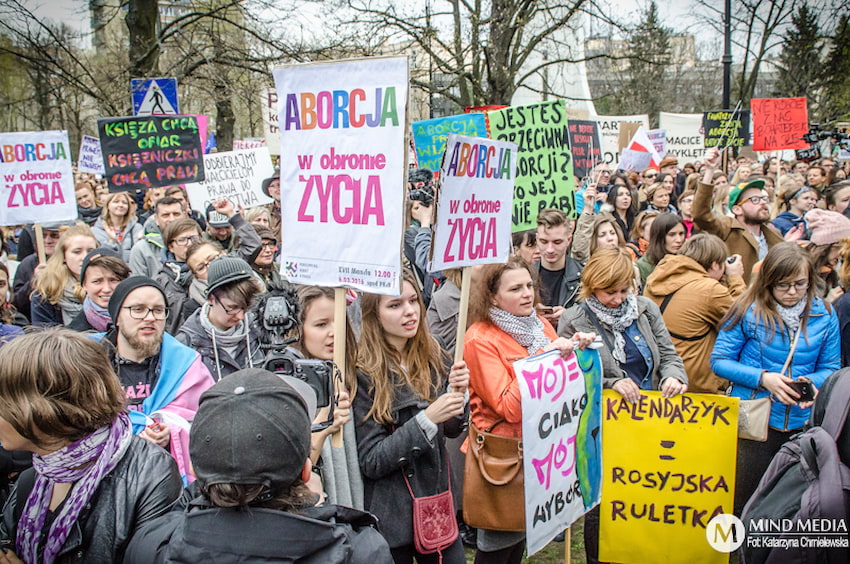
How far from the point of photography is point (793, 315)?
3779 mm

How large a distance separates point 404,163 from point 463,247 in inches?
24.9

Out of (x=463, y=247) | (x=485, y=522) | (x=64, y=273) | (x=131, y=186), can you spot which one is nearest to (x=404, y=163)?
(x=463, y=247)

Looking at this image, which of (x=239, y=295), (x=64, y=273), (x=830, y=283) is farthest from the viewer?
(x=830, y=283)

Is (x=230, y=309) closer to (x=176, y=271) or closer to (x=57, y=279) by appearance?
(x=176, y=271)

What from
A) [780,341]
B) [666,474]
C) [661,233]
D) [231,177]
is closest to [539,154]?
[661,233]

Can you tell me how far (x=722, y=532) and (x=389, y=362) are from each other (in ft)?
6.54

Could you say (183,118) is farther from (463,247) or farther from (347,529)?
(347,529)

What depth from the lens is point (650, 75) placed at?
3722cm

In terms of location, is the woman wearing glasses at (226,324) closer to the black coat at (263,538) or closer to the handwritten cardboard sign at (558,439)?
the handwritten cardboard sign at (558,439)

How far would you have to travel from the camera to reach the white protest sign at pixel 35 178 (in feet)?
18.1

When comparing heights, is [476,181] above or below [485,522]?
above

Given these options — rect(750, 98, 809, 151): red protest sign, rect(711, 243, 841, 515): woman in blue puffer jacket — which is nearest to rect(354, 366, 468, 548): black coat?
rect(711, 243, 841, 515): woman in blue puffer jacket

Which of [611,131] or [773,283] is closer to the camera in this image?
[773,283]

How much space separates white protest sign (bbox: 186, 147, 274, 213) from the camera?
30.5 feet
